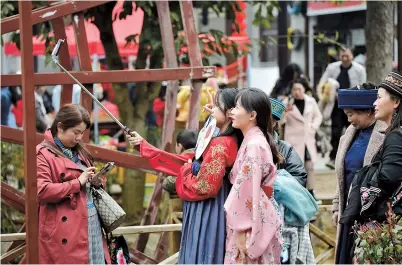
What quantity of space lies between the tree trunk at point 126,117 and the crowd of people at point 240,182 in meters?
4.31

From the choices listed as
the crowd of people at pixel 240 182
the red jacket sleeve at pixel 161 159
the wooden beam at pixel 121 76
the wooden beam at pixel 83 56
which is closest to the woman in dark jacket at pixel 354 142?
the crowd of people at pixel 240 182

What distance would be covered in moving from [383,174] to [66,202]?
1.96 metres

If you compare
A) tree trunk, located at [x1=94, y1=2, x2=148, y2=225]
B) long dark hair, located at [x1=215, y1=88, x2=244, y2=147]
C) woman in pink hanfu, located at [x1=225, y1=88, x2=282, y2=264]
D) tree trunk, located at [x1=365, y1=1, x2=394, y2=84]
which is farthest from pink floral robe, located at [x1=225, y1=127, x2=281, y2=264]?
tree trunk, located at [x1=365, y1=1, x2=394, y2=84]

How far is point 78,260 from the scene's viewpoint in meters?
5.95

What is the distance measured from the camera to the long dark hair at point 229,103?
5566mm

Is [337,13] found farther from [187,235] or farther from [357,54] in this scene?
[187,235]

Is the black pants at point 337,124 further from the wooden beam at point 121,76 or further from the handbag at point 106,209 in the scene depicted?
the handbag at point 106,209

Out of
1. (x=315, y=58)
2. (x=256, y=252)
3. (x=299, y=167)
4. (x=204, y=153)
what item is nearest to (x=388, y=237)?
(x=256, y=252)

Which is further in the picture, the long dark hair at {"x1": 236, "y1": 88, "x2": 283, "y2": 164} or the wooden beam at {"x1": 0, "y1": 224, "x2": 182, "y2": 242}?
the wooden beam at {"x1": 0, "y1": 224, "x2": 182, "y2": 242}

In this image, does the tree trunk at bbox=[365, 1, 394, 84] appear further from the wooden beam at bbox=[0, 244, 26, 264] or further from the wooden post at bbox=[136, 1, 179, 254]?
the wooden beam at bbox=[0, 244, 26, 264]

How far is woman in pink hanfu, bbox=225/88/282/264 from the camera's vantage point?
5.21 m

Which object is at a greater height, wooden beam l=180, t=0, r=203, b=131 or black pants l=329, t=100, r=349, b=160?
wooden beam l=180, t=0, r=203, b=131

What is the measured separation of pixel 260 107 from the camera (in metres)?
5.41

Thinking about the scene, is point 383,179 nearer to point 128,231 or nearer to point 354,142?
point 354,142
